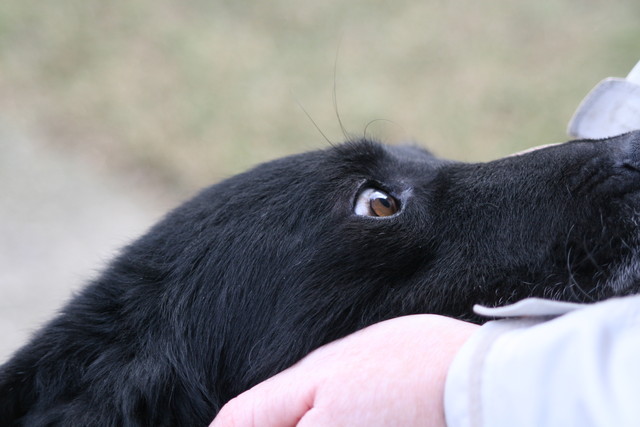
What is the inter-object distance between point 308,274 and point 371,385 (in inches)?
24.9

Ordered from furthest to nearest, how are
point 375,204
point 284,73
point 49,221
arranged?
point 284,73, point 49,221, point 375,204

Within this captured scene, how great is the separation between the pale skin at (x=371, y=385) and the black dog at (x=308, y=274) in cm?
31

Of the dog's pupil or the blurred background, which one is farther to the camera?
the blurred background

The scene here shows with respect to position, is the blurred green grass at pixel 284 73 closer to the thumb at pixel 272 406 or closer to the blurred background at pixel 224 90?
the blurred background at pixel 224 90

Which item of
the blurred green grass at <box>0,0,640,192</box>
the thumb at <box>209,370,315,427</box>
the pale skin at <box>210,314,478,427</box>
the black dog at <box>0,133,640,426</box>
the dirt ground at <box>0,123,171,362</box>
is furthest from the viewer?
the blurred green grass at <box>0,0,640,192</box>

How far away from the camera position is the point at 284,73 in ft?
21.3

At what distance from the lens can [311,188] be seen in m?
2.24

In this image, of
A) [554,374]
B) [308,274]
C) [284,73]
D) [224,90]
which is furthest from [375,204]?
[284,73]

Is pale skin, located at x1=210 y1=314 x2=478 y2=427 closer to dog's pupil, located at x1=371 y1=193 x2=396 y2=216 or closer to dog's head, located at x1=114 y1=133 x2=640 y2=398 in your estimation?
dog's head, located at x1=114 y1=133 x2=640 y2=398

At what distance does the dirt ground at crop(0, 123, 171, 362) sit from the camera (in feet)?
15.0

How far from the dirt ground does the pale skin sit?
3.09 meters

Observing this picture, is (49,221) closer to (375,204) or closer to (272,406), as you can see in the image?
(375,204)

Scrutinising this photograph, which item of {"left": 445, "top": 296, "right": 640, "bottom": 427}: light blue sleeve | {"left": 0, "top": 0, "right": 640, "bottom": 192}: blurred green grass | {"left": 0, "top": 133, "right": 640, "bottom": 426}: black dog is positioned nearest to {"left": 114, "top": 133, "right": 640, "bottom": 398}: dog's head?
{"left": 0, "top": 133, "right": 640, "bottom": 426}: black dog

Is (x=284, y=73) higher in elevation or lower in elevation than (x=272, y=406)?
higher
